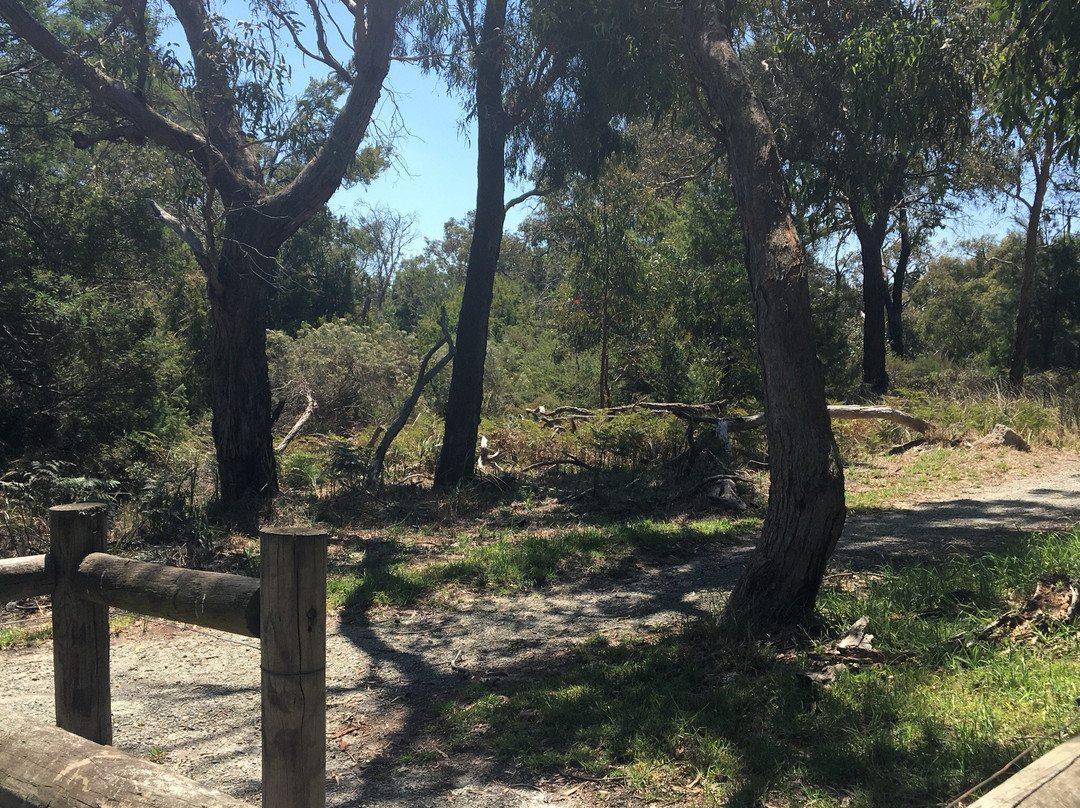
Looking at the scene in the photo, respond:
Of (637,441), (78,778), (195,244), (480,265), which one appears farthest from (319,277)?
(78,778)

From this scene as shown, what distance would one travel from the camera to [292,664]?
91.5 inches

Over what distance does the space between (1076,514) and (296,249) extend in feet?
85.4

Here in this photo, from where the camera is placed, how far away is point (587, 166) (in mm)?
13992

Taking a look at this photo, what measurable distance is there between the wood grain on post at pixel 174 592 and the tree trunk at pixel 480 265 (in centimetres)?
1045

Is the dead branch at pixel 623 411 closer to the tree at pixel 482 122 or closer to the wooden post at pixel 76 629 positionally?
the tree at pixel 482 122

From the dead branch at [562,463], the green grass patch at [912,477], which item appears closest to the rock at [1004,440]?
the green grass patch at [912,477]

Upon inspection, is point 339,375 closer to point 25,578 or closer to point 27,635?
point 27,635

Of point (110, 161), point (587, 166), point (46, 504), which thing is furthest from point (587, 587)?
point (110, 161)

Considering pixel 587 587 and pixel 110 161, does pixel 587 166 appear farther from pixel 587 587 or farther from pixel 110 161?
pixel 110 161

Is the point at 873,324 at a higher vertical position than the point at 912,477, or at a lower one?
higher

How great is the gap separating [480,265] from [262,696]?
1231 centimetres

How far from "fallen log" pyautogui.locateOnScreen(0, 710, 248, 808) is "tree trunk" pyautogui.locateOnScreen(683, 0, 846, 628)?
4.13 metres

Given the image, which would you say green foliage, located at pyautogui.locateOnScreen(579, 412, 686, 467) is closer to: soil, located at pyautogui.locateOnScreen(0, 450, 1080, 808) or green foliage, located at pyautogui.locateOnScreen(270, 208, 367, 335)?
soil, located at pyautogui.locateOnScreen(0, 450, 1080, 808)

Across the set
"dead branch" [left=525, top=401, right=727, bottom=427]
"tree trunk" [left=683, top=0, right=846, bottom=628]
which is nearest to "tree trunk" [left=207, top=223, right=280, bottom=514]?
"dead branch" [left=525, top=401, right=727, bottom=427]
